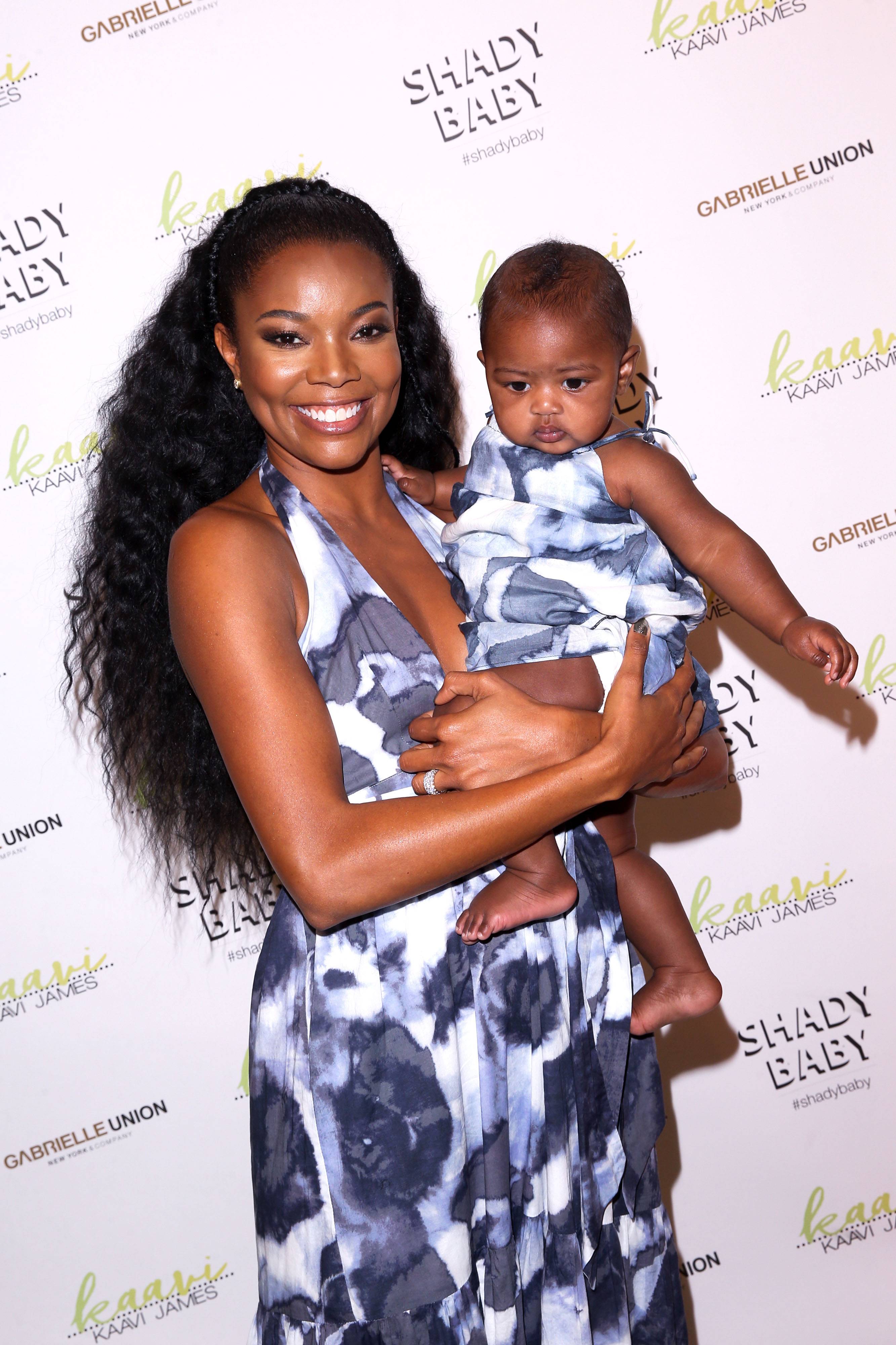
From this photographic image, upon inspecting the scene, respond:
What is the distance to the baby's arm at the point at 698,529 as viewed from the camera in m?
1.79

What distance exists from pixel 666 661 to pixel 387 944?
2.00 feet

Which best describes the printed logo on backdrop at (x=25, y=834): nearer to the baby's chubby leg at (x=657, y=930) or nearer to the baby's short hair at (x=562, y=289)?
the baby's chubby leg at (x=657, y=930)

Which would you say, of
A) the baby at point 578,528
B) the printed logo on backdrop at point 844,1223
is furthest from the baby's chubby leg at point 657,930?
the printed logo on backdrop at point 844,1223

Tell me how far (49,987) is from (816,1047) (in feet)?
6.39

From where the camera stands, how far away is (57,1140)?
272 centimetres

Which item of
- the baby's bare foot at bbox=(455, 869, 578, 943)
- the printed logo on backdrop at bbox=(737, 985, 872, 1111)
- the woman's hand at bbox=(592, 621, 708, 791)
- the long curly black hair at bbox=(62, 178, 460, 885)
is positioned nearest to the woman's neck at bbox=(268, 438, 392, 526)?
the long curly black hair at bbox=(62, 178, 460, 885)

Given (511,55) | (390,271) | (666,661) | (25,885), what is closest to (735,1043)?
(666,661)

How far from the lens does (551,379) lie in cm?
175

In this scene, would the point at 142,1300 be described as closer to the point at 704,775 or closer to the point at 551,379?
the point at 704,775

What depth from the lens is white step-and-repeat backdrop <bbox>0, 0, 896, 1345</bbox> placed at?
8.00 ft

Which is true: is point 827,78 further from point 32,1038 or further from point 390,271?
point 32,1038

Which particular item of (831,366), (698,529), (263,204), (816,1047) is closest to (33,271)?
(263,204)

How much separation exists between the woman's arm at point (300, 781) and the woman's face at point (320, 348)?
22cm

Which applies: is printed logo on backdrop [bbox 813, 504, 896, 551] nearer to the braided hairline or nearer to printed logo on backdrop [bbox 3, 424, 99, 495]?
the braided hairline
